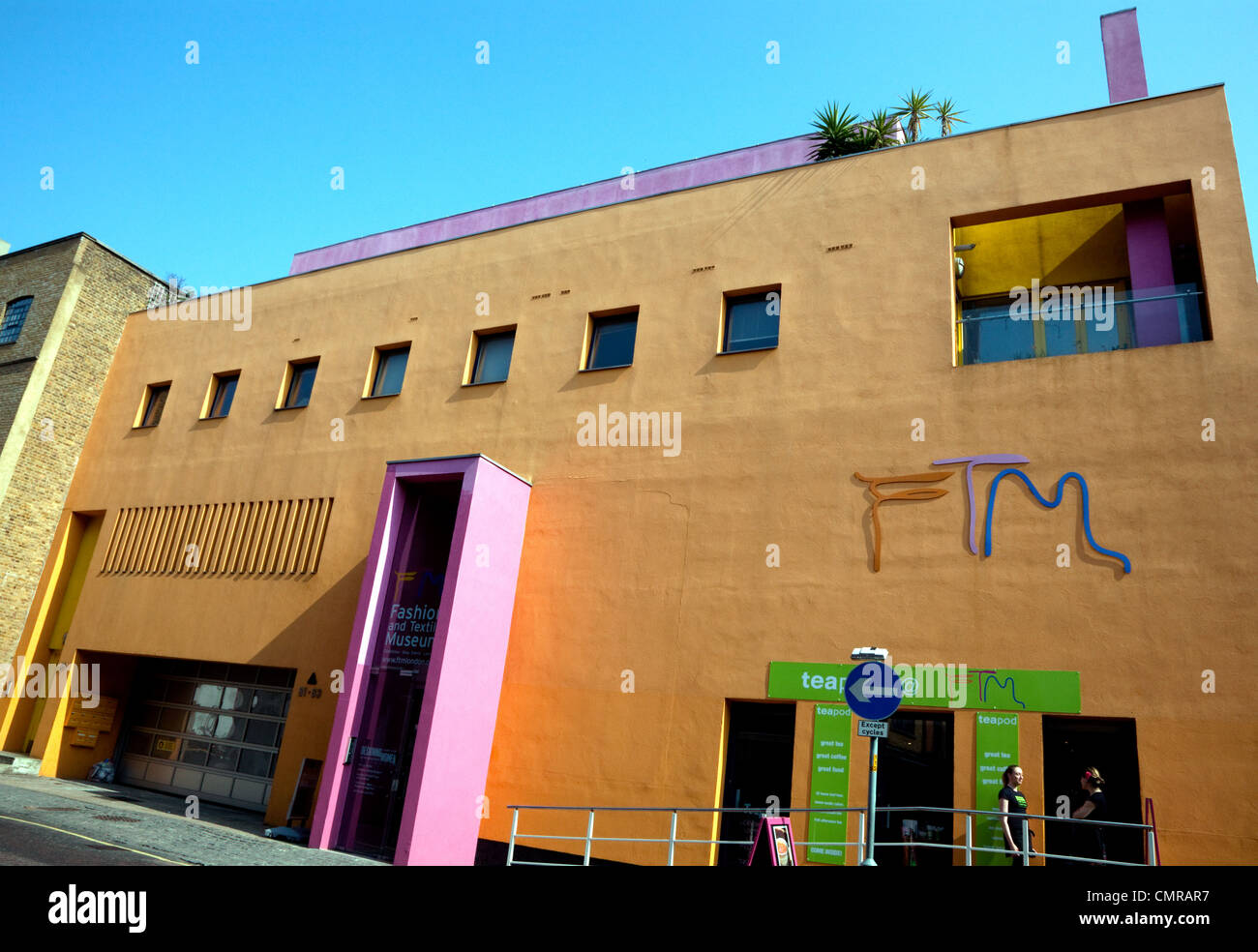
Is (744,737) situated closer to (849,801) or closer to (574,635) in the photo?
(849,801)

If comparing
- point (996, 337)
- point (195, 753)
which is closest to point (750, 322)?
point (996, 337)

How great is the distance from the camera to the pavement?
9695 mm

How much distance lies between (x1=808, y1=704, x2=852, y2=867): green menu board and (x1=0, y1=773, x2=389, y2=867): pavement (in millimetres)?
6000

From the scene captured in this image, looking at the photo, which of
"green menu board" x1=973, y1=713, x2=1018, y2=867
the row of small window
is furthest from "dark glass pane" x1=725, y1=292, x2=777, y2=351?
"green menu board" x1=973, y1=713, x2=1018, y2=867

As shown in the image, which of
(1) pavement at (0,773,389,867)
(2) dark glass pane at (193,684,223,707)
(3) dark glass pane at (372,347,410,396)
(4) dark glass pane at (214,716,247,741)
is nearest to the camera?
(1) pavement at (0,773,389,867)

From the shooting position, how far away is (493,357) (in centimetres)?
1641

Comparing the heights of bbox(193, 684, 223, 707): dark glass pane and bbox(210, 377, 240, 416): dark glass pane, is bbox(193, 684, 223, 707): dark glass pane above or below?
below

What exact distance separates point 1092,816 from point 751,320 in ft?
27.9

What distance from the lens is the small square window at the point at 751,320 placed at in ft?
45.4

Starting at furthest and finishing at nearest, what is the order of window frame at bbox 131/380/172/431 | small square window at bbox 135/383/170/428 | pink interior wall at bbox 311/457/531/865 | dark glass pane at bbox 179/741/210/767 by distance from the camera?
small square window at bbox 135/383/170/428
window frame at bbox 131/380/172/431
dark glass pane at bbox 179/741/210/767
pink interior wall at bbox 311/457/531/865

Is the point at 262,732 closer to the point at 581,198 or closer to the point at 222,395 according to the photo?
the point at 222,395

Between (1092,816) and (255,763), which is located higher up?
(1092,816)

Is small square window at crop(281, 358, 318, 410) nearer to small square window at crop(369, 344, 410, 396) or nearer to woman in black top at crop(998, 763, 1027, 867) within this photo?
small square window at crop(369, 344, 410, 396)

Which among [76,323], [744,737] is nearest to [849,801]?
[744,737]
